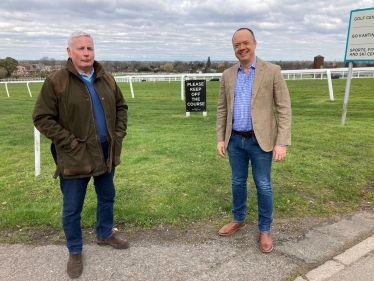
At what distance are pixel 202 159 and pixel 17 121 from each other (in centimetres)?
780

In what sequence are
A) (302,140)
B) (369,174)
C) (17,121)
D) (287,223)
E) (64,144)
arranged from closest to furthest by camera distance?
(64,144) → (287,223) → (369,174) → (302,140) → (17,121)

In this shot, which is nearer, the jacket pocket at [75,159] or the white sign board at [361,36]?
the jacket pocket at [75,159]

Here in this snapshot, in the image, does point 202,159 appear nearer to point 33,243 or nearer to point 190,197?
point 190,197

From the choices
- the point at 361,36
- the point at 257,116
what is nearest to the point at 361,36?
the point at 361,36

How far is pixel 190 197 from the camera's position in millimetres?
4293

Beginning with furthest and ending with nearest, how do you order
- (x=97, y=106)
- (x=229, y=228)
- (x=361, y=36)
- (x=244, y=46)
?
(x=361, y=36) → (x=229, y=228) → (x=244, y=46) → (x=97, y=106)

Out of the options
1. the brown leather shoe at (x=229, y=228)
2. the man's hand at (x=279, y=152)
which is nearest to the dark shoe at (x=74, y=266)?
the brown leather shoe at (x=229, y=228)

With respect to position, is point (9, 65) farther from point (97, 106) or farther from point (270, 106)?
point (270, 106)

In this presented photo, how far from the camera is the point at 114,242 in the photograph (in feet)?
10.6

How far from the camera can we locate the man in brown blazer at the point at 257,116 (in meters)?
2.97

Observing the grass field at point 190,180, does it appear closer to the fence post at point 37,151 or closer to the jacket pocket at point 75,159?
the fence post at point 37,151

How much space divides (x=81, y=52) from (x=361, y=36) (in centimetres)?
724

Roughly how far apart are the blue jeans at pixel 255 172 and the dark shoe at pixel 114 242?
47.6 inches

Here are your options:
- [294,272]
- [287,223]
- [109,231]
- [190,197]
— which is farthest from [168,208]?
[294,272]
